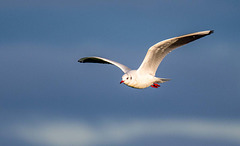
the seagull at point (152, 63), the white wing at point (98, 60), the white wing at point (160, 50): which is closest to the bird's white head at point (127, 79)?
the seagull at point (152, 63)

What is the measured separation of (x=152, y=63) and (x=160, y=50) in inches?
34.6

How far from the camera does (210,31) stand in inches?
851

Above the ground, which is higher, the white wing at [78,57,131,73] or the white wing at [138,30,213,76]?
the white wing at [78,57,131,73]

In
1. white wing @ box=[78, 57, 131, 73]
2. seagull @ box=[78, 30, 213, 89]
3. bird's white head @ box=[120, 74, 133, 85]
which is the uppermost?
white wing @ box=[78, 57, 131, 73]

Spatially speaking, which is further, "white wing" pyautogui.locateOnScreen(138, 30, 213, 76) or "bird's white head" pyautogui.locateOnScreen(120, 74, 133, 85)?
"bird's white head" pyautogui.locateOnScreen(120, 74, 133, 85)

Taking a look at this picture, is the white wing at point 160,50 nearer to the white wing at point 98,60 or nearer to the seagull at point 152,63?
the seagull at point 152,63

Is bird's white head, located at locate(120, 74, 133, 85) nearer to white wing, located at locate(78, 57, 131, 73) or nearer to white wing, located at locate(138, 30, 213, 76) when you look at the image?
white wing, located at locate(138, 30, 213, 76)

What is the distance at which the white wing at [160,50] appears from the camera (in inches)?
863

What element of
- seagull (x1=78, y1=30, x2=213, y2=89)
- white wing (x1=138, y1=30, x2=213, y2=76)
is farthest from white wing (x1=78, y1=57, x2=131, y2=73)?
white wing (x1=138, y1=30, x2=213, y2=76)

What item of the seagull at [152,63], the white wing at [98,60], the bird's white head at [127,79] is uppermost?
the white wing at [98,60]

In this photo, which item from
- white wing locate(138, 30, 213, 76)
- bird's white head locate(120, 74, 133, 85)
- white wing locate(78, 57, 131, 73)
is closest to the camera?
white wing locate(138, 30, 213, 76)

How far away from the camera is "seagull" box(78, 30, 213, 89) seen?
22.0 metres

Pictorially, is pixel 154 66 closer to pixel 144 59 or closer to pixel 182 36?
pixel 144 59

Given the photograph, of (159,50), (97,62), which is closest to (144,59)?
(159,50)
